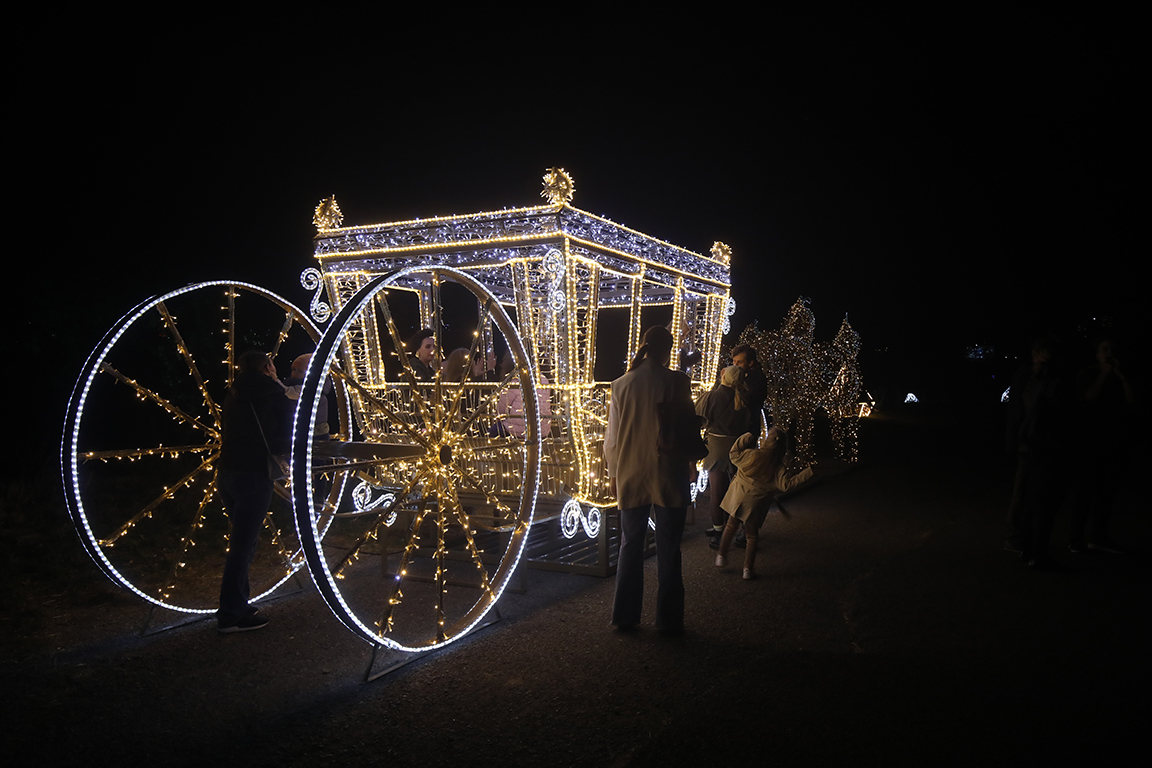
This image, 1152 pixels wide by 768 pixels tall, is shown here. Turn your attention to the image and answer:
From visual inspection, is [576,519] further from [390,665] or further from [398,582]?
[390,665]

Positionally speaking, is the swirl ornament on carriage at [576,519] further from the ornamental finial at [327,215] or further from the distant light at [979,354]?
the distant light at [979,354]

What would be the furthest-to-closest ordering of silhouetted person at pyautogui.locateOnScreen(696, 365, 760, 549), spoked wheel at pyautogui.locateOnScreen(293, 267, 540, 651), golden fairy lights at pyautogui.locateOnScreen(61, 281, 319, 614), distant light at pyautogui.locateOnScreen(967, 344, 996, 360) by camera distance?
distant light at pyautogui.locateOnScreen(967, 344, 996, 360) → silhouetted person at pyautogui.locateOnScreen(696, 365, 760, 549) → golden fairy lights at pyautogui.locateOnScreen(61, 281, 319, 614) → spoked wheel at pyautogui.locateOnScreen(293, 267, 540, 651)

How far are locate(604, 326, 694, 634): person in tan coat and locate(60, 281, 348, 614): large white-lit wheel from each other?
2.40 metres

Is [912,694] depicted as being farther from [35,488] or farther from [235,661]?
[35,488]

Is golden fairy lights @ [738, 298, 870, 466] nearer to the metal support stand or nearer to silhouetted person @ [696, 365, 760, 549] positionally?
silhouetted person @ [696, 365, 760, 549]

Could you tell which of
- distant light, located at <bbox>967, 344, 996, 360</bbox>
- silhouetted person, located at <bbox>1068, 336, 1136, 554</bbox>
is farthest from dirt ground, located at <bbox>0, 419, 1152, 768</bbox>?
distant light, located at <bbox>967, 344, 996, 360</bbox>

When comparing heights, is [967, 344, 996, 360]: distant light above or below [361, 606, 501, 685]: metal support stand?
above

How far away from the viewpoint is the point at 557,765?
3316 millimetres

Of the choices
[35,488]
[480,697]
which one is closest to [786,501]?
[480,697]

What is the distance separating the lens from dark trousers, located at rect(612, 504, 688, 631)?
493 cm

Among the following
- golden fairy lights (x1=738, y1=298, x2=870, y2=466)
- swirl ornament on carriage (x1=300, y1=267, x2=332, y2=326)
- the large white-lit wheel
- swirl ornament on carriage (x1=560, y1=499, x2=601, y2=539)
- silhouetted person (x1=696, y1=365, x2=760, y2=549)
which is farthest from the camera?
golden fairy lights (x1=738, y1=298, x2=870, y2=466)

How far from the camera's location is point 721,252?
9.49 meters

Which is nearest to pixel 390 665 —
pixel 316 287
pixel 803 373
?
pixel 316 287

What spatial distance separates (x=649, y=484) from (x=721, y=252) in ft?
17.3
